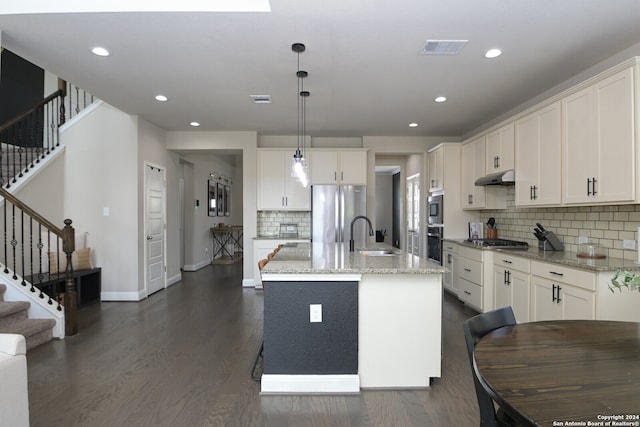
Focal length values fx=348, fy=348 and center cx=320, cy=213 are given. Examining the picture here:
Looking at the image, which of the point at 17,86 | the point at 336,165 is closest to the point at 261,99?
the point at 336,165

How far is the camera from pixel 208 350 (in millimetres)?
3223

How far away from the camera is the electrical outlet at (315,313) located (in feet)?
7.98

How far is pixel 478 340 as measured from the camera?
1.40 m

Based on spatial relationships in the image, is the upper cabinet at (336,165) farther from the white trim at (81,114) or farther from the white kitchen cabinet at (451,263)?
the white trim at (81,114)

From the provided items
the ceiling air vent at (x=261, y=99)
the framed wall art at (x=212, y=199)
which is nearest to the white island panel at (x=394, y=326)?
the ceiling air vent at (x=261, y=99)

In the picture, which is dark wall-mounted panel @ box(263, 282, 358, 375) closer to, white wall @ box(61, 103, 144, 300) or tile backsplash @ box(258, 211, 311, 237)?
white wall @ box(61, 103, 144, 300)

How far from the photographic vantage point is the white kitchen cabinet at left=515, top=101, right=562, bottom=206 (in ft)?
11.0

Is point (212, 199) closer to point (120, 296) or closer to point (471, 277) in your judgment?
point (120, 296)

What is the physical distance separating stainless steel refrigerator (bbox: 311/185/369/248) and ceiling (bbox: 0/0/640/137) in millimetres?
1514

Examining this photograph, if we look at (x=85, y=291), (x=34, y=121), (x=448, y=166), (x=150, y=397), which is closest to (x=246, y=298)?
(x=85, y=291)

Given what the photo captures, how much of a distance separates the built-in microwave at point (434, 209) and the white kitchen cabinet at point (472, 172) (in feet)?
1.22

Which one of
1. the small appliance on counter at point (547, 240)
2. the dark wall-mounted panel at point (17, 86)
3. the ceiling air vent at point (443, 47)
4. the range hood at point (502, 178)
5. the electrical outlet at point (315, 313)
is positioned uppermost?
the dark wall-mounted panel at point (17, 86)

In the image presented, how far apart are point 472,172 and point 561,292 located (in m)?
2.54

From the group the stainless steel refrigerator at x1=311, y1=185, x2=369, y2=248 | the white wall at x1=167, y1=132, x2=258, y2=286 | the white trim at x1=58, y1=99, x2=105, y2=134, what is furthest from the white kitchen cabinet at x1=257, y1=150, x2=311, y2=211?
the white trim at x1=58, y1=99, x2=105, y2=134
